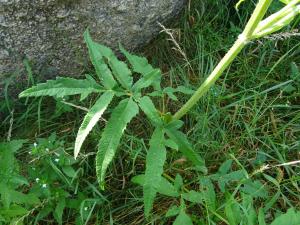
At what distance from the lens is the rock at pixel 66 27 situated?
2.34 meters

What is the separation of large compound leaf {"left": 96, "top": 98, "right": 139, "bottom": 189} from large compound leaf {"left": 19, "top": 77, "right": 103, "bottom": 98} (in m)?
0.14

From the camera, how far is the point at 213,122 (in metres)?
2.52

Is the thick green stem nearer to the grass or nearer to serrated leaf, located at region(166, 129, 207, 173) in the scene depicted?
serrated leaf, located at region(166, 129, 207, 173)

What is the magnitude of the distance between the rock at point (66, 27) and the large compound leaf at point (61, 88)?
635 mm

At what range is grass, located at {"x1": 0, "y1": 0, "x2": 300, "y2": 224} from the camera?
2.32m

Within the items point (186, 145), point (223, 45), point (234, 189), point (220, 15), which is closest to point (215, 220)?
point (234, 189)

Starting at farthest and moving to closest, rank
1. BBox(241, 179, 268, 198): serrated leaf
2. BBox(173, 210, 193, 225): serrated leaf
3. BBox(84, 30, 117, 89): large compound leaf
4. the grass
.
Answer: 1. the grass
2. BBox(241, 179, 268, 198): serrated leaf
3. BBox(173, 210, 193, 225): serrated leaf
4. BBox(84, 30, 117, 89): large compound leaf

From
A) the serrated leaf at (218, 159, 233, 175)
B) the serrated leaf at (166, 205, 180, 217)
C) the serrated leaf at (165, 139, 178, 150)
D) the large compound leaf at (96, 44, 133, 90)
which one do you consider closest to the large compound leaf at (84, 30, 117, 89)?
the large compound leaf at (96, 44, 133, 90)

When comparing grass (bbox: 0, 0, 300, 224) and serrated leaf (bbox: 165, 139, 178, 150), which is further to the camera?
grass (bbox: 0, 0, 300, 224)

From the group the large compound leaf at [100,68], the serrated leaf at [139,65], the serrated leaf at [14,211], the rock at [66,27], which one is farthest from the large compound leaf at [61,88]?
the rock at [66,27]

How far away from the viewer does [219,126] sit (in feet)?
8.21

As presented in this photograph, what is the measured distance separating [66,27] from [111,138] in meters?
0.87

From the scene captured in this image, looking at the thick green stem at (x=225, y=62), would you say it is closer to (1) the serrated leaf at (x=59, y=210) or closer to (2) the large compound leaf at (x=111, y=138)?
(2) the large compound leaf at (x=111, y=138)

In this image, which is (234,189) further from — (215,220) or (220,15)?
(220,15)
